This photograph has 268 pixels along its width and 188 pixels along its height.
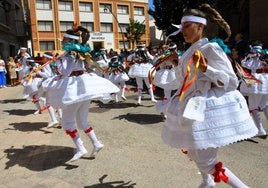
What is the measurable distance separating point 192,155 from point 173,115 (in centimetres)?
47

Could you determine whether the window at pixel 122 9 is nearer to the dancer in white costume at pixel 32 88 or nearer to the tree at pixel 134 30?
the tree at pixel 134 30

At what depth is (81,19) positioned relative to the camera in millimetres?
50094

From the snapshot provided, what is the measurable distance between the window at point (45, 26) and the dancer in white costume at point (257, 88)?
1717 inches

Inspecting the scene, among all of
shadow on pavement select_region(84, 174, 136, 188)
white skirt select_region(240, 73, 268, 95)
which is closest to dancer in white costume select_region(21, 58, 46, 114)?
shadow on pavement select_region(84, 174, 136, 188)

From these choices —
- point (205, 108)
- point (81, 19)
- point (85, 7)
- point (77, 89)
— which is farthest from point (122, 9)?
point (205, 108)

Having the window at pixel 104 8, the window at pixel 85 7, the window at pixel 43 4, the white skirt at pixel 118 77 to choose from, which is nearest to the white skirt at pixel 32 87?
the white skirt at pixel 118 77

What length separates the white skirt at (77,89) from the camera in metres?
5.35

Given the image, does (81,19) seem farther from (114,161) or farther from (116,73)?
(114,161)

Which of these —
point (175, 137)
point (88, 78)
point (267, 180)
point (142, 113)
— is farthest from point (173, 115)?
point (142, 113)

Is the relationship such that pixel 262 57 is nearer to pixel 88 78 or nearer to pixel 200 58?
pixel 88 78

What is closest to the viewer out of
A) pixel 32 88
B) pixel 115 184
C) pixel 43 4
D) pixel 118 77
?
pixel 115 184

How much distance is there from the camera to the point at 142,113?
9.82 m

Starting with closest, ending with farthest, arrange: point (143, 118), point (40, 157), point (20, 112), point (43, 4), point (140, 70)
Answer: point (40, 157), point (143, 118), point (20, 112), point (140, 70), point (43, 4)

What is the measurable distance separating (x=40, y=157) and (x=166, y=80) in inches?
156
